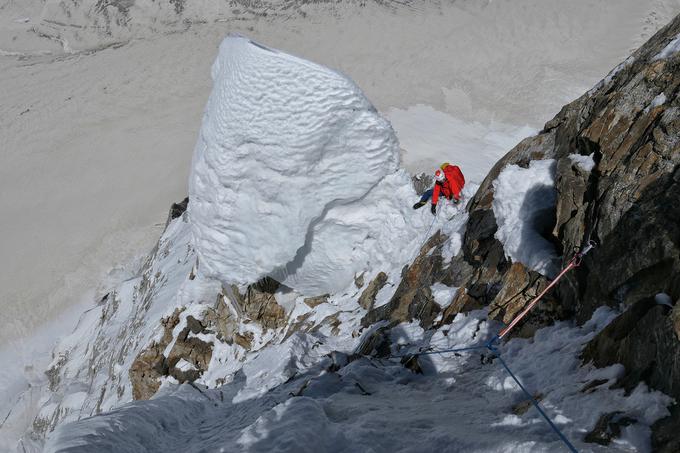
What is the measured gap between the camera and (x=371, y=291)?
10711mm

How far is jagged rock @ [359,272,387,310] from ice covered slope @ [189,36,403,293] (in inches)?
57.5

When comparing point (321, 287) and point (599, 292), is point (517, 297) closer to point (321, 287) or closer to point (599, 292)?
point (599, 292)

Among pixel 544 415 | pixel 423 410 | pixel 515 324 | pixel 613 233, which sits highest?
pixel 613 233

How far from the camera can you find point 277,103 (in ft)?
32.3

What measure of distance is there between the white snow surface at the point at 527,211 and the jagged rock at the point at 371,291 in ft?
12.7

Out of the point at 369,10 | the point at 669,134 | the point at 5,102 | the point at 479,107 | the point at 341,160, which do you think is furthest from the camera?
the point at 369,10

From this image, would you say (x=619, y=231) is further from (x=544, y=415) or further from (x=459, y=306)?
(x=459, y=306)

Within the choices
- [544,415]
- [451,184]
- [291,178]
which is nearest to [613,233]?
[544,415]

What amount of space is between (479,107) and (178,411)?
71.6 feet

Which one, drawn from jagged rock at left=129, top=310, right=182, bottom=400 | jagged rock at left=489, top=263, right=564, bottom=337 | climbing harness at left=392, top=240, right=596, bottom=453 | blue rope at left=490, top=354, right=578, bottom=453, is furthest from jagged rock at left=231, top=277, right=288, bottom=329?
blue rope at left=490, top=354, right=578, bottom=453

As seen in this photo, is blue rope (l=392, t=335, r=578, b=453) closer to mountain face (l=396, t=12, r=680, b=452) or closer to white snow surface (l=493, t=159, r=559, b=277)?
mountain face (l=396, t=12, r=680, b=452)

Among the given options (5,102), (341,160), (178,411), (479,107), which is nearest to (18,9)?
(5,102)

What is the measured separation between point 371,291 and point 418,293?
2.49 meters

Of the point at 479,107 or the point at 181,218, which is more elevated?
the point at 479,107
